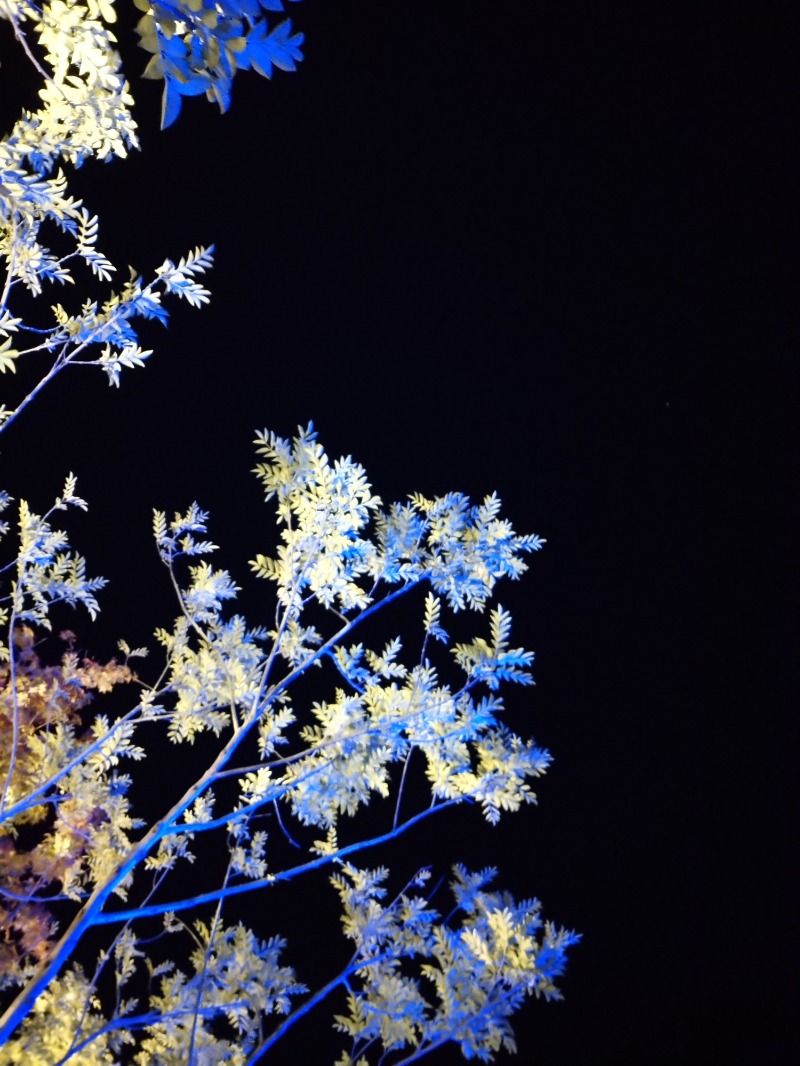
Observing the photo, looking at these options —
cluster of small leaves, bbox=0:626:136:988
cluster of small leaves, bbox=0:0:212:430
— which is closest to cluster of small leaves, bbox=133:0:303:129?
cluster of small leaves, bbox=0:0:212:430

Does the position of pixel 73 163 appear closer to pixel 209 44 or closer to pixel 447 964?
pixel 209 44

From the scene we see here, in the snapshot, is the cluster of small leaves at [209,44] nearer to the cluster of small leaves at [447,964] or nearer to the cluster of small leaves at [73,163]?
the cluster of small leaves at [73,163]

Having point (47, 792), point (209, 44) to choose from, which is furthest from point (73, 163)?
point (47, 792)

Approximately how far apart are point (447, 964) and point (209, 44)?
19.5 feet

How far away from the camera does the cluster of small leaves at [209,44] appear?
206 cm

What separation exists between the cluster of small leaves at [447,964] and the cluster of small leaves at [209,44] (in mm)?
5440

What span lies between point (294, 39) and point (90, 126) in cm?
181

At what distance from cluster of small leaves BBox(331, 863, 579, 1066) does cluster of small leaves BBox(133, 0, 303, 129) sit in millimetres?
5440

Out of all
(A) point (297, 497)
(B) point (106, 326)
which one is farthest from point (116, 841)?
(B) point (106, 326)

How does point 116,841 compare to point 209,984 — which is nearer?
point 116,841

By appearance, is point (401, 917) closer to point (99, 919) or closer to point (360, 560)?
point (99, 919)

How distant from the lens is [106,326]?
13.4 ft

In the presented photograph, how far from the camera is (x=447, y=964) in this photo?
5648 millimetres

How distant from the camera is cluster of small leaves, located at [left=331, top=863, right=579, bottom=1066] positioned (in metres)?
5.29
